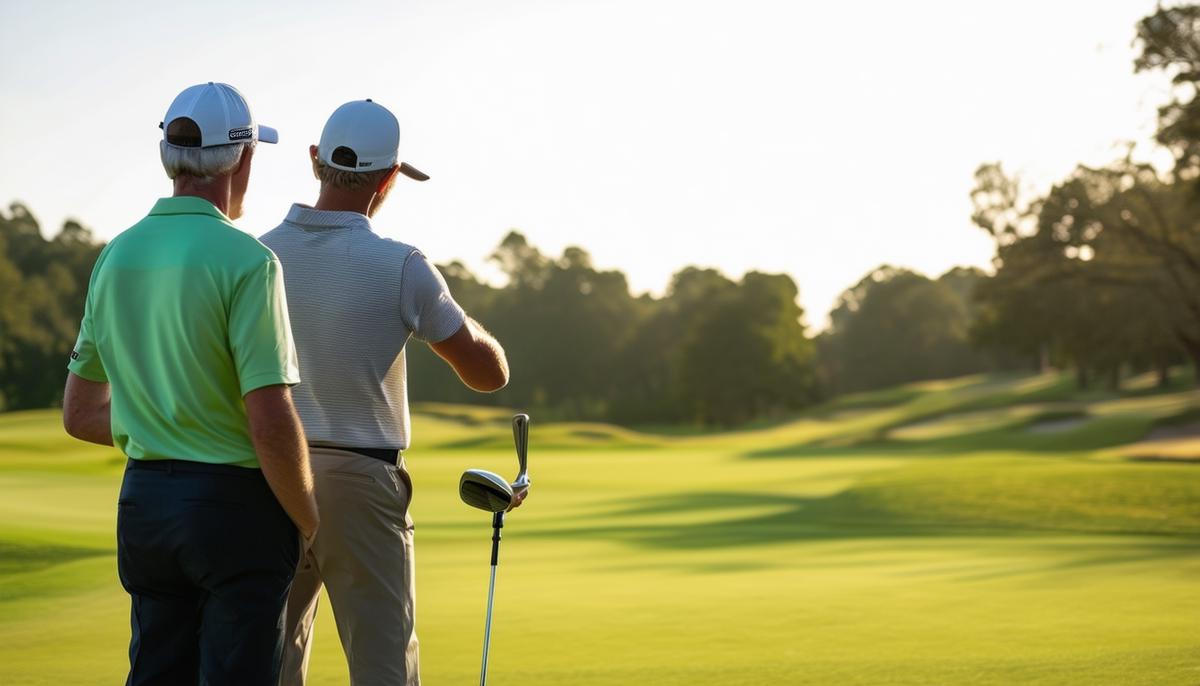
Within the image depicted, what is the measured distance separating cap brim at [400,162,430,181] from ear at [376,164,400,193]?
22 mm

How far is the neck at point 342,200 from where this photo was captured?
161 inches

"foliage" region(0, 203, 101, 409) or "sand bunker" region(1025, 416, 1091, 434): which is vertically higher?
"foliage" region(0, 203, 101, 409)

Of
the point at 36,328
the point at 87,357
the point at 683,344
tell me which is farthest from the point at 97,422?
the point at 683,344

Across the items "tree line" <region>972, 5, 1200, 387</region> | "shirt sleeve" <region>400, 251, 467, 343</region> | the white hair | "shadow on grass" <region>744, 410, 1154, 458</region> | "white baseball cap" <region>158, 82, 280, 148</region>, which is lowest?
"shadow on grass" <region>744, 410, 1154, 458</region>

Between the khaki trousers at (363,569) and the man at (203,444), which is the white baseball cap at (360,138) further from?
the khaki trousers at (363,569)

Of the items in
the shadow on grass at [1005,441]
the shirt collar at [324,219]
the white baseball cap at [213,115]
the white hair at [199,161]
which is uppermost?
the white baseball cap at [213,115]

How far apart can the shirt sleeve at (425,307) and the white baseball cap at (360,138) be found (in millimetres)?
310

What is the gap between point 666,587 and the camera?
35.9 ft

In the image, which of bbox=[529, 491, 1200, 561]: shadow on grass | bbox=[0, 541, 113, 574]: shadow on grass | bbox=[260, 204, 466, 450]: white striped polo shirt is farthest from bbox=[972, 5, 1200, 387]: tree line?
bbox=[260, 204, 466, 450]: white striped polo shirt

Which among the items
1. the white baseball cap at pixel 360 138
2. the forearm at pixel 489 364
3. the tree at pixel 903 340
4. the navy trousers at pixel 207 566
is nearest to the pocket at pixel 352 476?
the forearm at pixel 489 364

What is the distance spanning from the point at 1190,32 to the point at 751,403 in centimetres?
5451

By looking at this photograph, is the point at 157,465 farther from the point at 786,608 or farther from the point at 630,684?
the point at 786,608

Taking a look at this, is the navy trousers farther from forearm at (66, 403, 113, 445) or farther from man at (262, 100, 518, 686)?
man at (262, 100, 518, 686)

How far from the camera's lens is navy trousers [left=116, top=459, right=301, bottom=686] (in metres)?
3.27
